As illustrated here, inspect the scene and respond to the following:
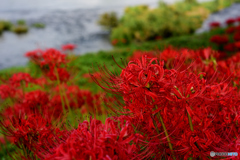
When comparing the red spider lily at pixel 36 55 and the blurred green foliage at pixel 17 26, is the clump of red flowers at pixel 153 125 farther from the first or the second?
the blurred green foliage at pixel 17 26

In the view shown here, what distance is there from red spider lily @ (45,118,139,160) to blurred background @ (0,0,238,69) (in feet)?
20.7

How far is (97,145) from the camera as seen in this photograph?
52cm

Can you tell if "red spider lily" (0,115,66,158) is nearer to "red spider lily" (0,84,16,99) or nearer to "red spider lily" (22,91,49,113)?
"red spider lily" (22,91,49,113)

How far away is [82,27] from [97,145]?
12169 mm

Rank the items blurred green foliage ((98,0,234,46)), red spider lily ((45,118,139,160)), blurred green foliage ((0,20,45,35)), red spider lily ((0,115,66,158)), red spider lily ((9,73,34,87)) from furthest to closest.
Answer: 1. blurred green foliage ((0,20,45,35))
2. blurred green foliage ((98,0,234,46))
3. red spider lily ((9,73,34,87))
4. red spider lily ((0,115,66,158))
5. red spider lily ((45,118,139,160))

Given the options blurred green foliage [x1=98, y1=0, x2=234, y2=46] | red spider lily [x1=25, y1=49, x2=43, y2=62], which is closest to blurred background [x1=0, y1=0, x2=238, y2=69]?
blurred green foliage [x1=98, y1=0, x2=234, y2=46]

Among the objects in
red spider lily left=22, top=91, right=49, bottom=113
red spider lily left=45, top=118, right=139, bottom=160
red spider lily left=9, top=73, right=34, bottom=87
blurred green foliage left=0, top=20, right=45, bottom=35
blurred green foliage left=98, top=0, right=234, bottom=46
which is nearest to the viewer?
red spider lily left=45, top=118, right=139, bottom=160

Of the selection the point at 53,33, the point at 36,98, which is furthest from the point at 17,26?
the point at 36,98

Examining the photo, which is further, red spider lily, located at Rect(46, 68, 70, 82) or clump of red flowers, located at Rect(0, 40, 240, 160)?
red spider lily, located at Rect(46, 68, 70, 82)

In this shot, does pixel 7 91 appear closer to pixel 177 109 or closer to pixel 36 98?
pixel 36 98

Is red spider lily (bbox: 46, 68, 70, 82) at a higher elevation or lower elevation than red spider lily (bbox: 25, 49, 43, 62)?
lower

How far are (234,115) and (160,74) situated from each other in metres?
0.31

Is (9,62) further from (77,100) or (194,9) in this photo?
(194,9)

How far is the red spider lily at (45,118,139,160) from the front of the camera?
0.50 metres
